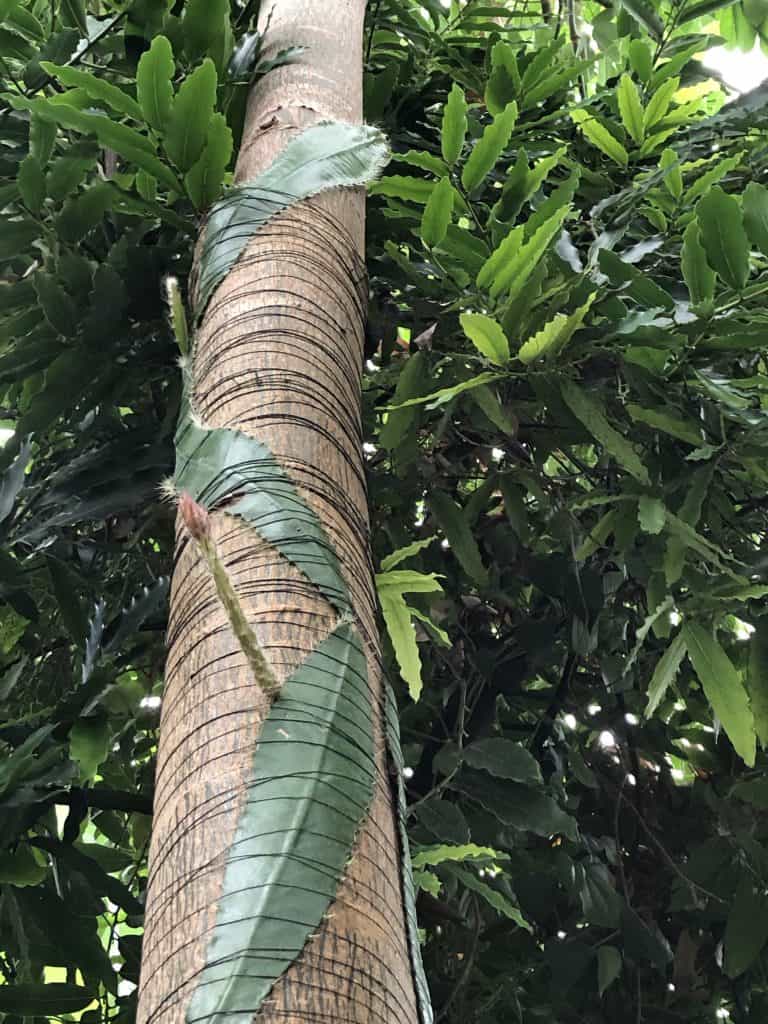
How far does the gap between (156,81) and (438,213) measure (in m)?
0.22

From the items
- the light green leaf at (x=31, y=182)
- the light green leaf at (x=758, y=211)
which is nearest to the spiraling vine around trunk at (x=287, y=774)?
the light green leaf at (x=31, y=182)

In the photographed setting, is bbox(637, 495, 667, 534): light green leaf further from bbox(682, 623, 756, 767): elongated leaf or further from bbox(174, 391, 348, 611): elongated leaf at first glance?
bbox(174, 391, 348, 611): elongated leaf

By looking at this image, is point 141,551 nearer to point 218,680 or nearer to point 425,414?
point 425,414

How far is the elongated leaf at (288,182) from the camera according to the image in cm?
71

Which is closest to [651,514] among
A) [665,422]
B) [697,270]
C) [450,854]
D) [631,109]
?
[665,422]

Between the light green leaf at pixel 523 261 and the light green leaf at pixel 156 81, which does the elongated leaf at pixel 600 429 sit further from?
the light green leaf at pixel 156 81

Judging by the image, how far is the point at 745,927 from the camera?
98 cm

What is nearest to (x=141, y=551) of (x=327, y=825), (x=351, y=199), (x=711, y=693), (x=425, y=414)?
(x=425, y=414)

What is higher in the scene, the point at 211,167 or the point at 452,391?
the point at 211,167

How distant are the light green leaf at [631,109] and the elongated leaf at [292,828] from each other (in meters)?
0.67

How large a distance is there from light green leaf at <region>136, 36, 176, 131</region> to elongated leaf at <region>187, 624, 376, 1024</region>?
0.45 meters

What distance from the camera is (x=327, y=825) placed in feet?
1.42

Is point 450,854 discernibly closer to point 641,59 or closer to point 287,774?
point 287,774

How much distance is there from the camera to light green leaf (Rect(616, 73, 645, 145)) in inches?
37.4
